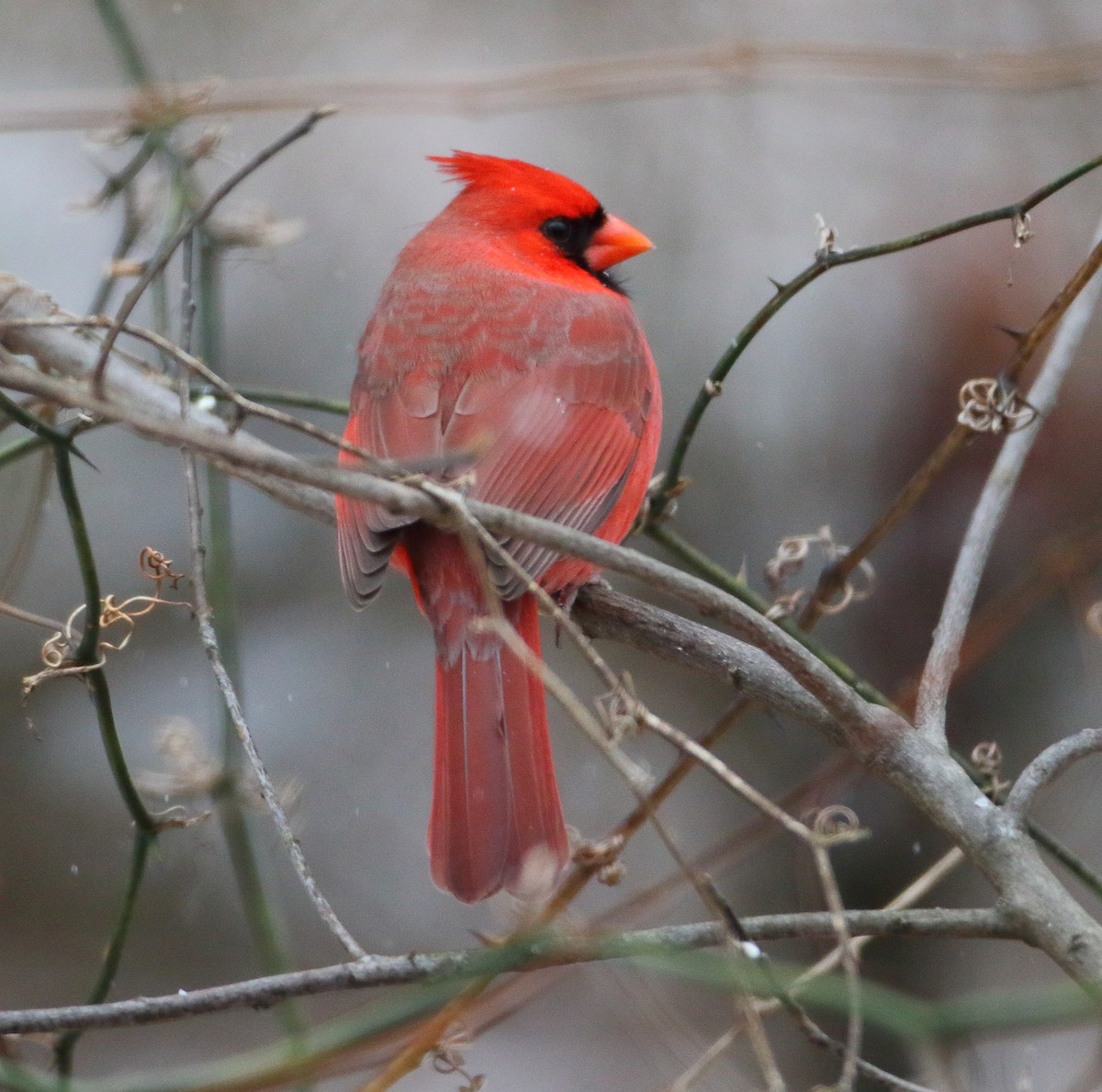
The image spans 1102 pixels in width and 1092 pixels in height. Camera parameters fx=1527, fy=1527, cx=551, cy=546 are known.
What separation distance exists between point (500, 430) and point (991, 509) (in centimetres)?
73

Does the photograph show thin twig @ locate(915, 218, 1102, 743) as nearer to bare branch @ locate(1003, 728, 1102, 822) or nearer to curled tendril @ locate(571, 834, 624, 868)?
bare branch @ locate(1003, 728, 1102, 822)

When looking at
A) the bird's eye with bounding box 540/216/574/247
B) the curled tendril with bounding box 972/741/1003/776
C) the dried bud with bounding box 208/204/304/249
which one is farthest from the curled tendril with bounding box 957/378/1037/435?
the dried bud with bounding box 208/204/304/249

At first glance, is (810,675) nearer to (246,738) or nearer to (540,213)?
(246,738)

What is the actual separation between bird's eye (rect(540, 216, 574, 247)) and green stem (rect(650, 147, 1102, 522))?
0.76 metres

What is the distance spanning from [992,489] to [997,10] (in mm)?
2909

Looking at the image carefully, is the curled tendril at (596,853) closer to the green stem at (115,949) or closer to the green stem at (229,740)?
the green stem at (229,740)

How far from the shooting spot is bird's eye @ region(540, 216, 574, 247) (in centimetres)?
294

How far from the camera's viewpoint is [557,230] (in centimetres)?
296

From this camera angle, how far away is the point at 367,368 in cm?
255

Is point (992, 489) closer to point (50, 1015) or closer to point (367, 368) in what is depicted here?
point (367, 368)

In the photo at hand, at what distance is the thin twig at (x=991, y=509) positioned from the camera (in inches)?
71.9

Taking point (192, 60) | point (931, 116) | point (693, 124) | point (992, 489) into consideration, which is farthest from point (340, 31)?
point (992, 489)

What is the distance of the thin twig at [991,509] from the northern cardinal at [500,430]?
496mm

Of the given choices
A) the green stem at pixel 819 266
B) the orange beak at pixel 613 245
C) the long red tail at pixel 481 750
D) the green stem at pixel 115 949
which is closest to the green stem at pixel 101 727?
the green stem at pixel 115 949
